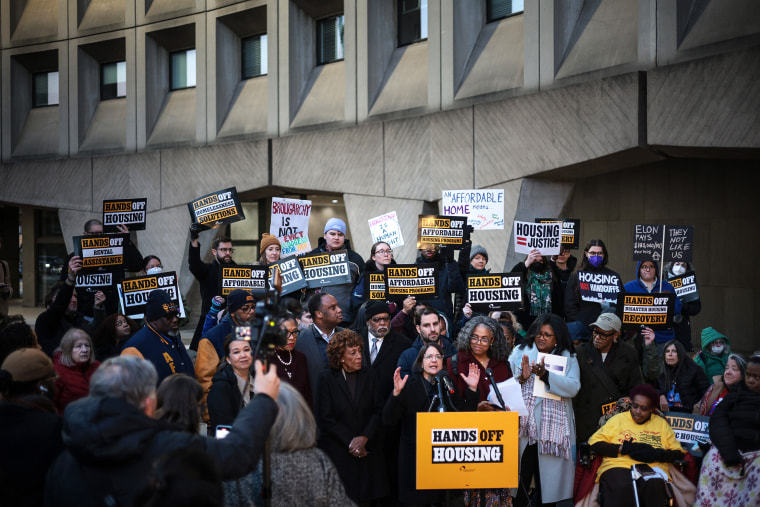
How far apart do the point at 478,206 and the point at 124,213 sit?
5.27 m

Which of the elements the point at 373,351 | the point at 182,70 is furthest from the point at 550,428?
the point at 182,70

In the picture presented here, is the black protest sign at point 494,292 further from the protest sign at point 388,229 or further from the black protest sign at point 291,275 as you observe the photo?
the protest sign at point 388,229

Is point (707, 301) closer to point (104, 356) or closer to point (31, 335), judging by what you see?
point (104, 356)

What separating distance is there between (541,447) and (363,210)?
413 inches

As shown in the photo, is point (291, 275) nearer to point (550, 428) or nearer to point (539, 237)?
point (539, 237)

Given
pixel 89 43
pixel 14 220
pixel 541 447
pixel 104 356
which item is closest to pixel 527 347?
pixel 541 447

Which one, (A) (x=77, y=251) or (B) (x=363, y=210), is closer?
(A) (x=77, y=251)

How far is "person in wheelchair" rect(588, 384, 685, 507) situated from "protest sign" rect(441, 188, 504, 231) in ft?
18.0

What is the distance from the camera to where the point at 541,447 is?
6.86 metres

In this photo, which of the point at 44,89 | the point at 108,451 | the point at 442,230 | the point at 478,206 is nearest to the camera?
the point at 108,451

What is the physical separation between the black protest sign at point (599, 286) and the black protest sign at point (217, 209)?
482 cm

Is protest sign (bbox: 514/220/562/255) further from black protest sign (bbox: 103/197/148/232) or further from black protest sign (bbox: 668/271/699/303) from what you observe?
black protest sign (bbox: 103/197/148/232)

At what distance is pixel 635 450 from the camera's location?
6398mm

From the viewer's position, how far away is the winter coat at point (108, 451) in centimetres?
316
